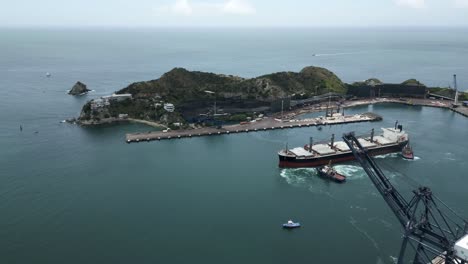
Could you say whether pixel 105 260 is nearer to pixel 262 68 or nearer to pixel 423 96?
pixel 423 96

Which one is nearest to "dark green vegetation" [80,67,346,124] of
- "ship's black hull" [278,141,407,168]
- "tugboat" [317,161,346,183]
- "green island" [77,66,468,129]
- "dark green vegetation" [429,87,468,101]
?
"green island" [77,66,468,129]

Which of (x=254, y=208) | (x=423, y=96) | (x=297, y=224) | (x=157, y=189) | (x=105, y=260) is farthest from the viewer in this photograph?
(x=423, y=96)

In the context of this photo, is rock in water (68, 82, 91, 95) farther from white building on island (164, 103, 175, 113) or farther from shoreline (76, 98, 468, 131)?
white building on island (164, 103, 175, 113)

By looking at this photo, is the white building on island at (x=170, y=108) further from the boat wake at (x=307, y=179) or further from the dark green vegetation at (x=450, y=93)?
the dark green vegetation at (x=450, y=93)

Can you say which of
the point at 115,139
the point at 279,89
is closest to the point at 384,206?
the point at 115,139

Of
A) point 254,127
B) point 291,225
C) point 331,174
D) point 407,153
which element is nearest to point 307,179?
point 331,174
